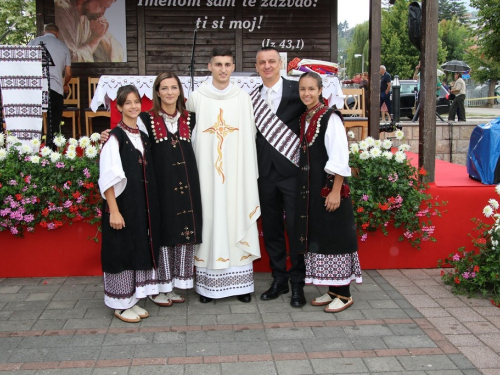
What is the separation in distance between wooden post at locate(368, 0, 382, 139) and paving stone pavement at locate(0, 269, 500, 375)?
2019mm

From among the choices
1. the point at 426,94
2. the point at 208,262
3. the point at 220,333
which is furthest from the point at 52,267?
the point at 426,94

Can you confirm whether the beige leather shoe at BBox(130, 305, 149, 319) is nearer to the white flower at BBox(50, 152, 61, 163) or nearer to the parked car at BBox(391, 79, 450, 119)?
the white flower at BBox(50, 152, 61, 163)

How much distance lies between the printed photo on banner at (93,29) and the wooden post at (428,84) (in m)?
6.57

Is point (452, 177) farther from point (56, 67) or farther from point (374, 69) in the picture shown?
point (56, 67)

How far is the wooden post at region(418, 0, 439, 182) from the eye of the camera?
5.59 m

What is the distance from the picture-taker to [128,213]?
4.15 meters

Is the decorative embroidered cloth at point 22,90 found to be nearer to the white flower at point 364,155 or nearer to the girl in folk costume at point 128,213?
the girl in folk costume at point 128,213

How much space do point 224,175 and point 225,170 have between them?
0.04 meters

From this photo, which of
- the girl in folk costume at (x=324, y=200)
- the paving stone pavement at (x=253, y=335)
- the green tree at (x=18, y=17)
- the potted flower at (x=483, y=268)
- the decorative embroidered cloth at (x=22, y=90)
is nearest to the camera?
the paving stone pavement at (x=253, y=335)

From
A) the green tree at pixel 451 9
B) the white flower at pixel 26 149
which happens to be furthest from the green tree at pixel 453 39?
the white flower at pixel 26 149

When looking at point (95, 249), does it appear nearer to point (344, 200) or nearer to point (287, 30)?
point (344, 200)

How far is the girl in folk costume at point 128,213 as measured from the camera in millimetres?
4070

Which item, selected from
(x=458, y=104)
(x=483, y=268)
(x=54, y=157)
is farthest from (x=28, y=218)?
(x=458, y=104)

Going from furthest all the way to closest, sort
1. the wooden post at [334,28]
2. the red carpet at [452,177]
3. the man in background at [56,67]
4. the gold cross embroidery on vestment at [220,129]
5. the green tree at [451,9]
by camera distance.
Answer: the green tree at [451,9]
the wooden post at [334,28]
the man in background at [56,67]
the red carpet at [452,177]
the gold cross embroidery on vestment at [220,129]
